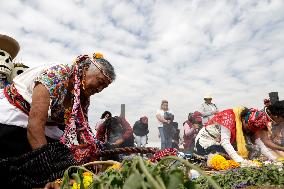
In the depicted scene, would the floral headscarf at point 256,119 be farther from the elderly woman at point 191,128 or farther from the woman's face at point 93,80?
the elderly woman at point 191,128

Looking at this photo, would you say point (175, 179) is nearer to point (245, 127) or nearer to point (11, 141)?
point (11, 141)

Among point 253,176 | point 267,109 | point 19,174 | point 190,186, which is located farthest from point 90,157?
point 267,109

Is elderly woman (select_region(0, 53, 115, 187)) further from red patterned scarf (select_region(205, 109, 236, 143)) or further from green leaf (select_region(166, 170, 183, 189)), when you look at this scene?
red patterned scarf (select_region(205, 109, 236, 143))

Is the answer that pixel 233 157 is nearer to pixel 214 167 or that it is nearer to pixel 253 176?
pixel 214 167

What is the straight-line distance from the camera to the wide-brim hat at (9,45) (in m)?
3.99

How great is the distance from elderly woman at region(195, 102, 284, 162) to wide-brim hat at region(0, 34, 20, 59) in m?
Answer: 3.06

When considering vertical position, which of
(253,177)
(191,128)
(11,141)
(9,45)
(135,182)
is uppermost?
(9,45)

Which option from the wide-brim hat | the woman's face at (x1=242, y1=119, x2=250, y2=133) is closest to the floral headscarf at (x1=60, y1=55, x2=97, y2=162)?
the wide-brim hat

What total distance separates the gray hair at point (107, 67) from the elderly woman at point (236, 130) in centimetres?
306

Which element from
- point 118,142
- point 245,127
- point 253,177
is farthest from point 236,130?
point 118,142

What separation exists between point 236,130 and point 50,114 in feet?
11.6

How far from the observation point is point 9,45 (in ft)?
13.5

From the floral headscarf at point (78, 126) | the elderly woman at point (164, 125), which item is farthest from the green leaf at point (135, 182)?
the elderly woman at point (164, 125)

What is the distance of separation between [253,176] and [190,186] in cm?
348
